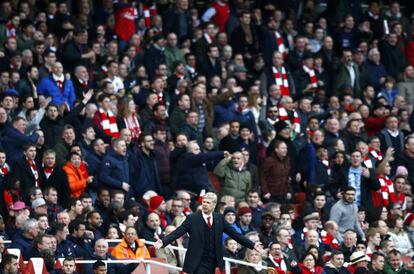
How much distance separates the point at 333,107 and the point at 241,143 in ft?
10.7

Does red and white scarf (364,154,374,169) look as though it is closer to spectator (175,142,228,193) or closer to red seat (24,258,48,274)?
spectator (175,142,228,193)

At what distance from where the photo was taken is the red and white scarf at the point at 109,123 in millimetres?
23125

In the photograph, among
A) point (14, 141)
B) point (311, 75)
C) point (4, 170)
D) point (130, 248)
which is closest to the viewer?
point (130, 248)

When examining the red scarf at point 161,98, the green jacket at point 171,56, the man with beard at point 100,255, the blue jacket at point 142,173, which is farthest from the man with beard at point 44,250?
the green jacket at point 171,56

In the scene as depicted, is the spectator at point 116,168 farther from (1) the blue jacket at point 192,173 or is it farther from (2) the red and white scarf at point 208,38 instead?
(2) the red and white scarf at point 208,38

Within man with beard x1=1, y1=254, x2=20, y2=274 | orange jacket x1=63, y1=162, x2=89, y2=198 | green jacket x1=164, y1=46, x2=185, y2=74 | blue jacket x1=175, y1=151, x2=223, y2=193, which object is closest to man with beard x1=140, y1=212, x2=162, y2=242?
orange jacket x1=63, y1=162, x2=89, y2=198

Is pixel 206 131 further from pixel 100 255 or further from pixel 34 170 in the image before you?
pixel 100 255

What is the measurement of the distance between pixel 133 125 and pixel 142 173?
1.44 m

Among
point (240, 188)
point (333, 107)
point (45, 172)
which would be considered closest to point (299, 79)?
point (333, 107)

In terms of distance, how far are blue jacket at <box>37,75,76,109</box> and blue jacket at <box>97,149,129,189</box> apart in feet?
6.02

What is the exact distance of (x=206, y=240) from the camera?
18062 millimetres

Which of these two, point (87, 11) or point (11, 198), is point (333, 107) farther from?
point (11, 198)

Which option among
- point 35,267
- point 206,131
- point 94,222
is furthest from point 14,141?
point 206,131

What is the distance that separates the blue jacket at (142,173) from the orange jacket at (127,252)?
2.84 metres
